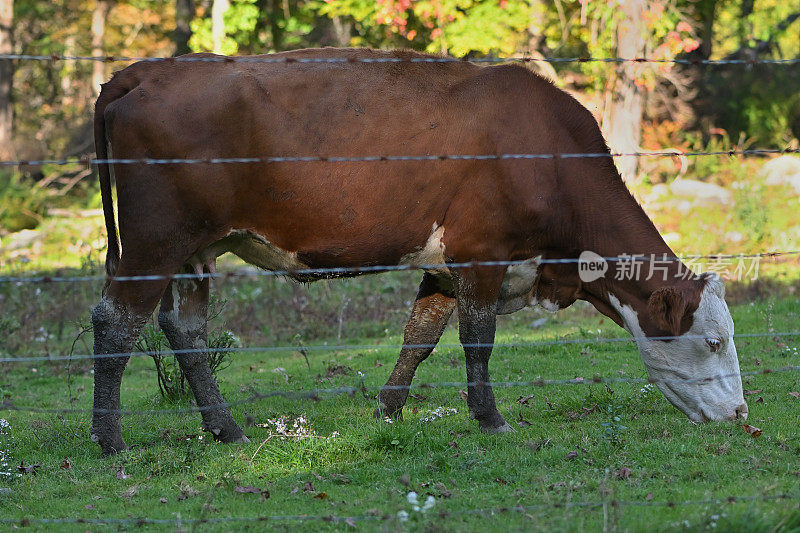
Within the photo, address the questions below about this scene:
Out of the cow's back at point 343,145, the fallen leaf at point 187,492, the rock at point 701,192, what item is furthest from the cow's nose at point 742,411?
the rock at point 701,192

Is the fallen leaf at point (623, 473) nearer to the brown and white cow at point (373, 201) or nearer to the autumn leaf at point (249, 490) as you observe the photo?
the brown and white cow at point (373, 201)

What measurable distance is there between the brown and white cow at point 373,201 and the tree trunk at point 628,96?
351 inches

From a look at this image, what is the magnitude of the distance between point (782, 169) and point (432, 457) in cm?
1269

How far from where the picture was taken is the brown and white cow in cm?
545

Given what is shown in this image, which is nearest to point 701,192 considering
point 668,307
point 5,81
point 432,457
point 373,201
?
point 668,307

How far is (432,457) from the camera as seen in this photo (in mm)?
5195

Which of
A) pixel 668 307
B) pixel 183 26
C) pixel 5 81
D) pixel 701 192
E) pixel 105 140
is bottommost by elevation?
pixel 701 192

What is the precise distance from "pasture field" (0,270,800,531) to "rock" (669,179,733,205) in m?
6.43

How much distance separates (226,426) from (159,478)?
0.80 metres

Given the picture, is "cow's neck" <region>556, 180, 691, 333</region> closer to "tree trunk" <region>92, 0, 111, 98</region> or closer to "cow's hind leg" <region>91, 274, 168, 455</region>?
"cow's hind leg" <region>91, 274, 168, 455</region>

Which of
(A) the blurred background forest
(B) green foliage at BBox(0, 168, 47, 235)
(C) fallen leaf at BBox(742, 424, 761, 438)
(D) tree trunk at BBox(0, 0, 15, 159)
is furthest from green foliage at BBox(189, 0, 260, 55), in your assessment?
(C) fallen leaf at BBox(742, 424, 761, 438)

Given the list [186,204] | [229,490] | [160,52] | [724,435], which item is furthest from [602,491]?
[160,52]

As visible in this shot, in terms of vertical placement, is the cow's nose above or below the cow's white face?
below

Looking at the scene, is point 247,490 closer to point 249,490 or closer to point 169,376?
point 249,490
